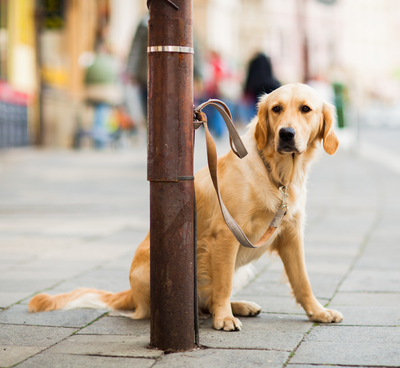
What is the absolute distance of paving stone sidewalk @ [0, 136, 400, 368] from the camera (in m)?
2.86

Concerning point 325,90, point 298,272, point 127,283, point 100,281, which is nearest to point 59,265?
point 100,281

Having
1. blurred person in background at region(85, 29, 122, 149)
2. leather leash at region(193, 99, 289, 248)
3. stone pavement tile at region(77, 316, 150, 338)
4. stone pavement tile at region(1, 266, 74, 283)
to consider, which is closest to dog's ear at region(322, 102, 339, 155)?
leather leash at region(193, 99, 289, 248)

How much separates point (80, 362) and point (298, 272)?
136 centimetres

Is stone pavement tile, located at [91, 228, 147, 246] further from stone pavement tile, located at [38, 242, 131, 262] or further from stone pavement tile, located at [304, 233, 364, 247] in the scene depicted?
stone pavement tile, located at [304, 233, 364, 247]

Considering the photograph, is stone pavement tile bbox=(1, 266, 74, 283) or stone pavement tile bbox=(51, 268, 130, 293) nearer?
stone pavement tile bbox=(51, 268, 130, 293)

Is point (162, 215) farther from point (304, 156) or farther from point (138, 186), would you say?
point (138, 186)

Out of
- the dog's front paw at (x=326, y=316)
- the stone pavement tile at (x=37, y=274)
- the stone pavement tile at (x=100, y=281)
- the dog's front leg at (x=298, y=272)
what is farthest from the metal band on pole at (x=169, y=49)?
the stone pavement tile at (x=37, y=274)

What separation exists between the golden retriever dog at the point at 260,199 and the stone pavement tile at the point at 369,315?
0.33ft

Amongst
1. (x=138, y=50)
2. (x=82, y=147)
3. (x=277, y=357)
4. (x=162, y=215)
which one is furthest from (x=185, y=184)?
(x=82, y=147)

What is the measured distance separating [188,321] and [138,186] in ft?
22.3

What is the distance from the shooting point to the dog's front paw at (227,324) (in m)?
3.27

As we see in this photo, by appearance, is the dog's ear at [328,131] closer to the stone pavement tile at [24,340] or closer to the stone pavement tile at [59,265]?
the stone pavement tile at [24,340]

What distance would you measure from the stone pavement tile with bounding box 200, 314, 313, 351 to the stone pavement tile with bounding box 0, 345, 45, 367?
2.52 feet

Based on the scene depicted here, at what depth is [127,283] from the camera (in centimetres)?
443
